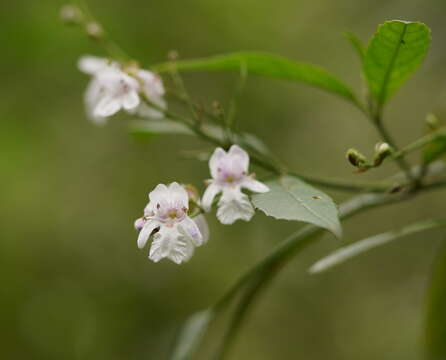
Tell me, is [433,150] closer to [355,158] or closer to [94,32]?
[355,158]

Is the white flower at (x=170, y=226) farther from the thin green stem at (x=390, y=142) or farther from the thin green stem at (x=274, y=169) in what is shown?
the thin green stem at (x=390, y=142)

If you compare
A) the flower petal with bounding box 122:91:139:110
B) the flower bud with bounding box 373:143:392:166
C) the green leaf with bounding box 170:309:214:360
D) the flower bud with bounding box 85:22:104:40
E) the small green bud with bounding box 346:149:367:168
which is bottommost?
the green leaf with bounding box 170:309:214:360

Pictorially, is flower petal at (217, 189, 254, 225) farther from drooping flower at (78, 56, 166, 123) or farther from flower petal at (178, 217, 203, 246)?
drooping flower at (78, 56, 166, 123)

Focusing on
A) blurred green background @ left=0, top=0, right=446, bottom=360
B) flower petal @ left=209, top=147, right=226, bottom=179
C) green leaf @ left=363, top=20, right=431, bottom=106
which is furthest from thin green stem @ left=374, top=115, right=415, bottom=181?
blurred green background @ left=0, top=0, right=446, bottom=360

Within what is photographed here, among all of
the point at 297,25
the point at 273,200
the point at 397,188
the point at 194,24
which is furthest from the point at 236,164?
the point at 297,25

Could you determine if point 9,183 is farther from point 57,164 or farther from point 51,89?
point 51,89

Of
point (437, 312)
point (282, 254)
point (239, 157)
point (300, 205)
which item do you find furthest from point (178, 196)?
point (437, 312)

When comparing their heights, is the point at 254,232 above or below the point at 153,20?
below

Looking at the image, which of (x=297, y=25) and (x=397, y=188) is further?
(x=297, y=25)
